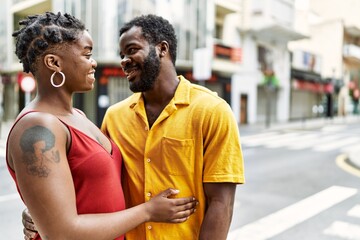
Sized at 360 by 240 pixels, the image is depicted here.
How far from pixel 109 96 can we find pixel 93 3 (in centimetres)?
475

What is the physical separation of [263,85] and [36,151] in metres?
28.2

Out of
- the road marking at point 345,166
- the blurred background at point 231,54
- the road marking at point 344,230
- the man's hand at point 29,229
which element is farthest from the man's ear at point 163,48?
the blurred background at point 231,54

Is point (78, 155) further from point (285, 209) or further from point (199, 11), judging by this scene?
point (199, 11)

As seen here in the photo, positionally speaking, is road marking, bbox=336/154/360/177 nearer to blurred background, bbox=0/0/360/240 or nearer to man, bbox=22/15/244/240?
blurred background, bbox=0/0/360/240

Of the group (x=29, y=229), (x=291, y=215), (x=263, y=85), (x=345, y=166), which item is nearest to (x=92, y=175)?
(x=29, y=229)

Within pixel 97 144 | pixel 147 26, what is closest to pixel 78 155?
pixel 97 144

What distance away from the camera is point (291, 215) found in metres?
5.73

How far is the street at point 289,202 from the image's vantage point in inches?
196

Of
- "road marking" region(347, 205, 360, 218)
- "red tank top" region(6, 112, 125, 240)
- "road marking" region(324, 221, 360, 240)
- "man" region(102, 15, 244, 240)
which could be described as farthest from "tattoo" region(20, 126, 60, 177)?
"road marking" region(347, 205, 360, 218)

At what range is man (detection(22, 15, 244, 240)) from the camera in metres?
1.68

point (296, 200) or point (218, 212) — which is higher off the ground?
point (218, 212)

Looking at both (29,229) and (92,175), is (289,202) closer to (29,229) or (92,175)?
(29,229)

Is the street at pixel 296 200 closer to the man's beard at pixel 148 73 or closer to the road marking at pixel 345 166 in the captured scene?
the road marking at pixel 345 166

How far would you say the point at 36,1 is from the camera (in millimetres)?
21078
